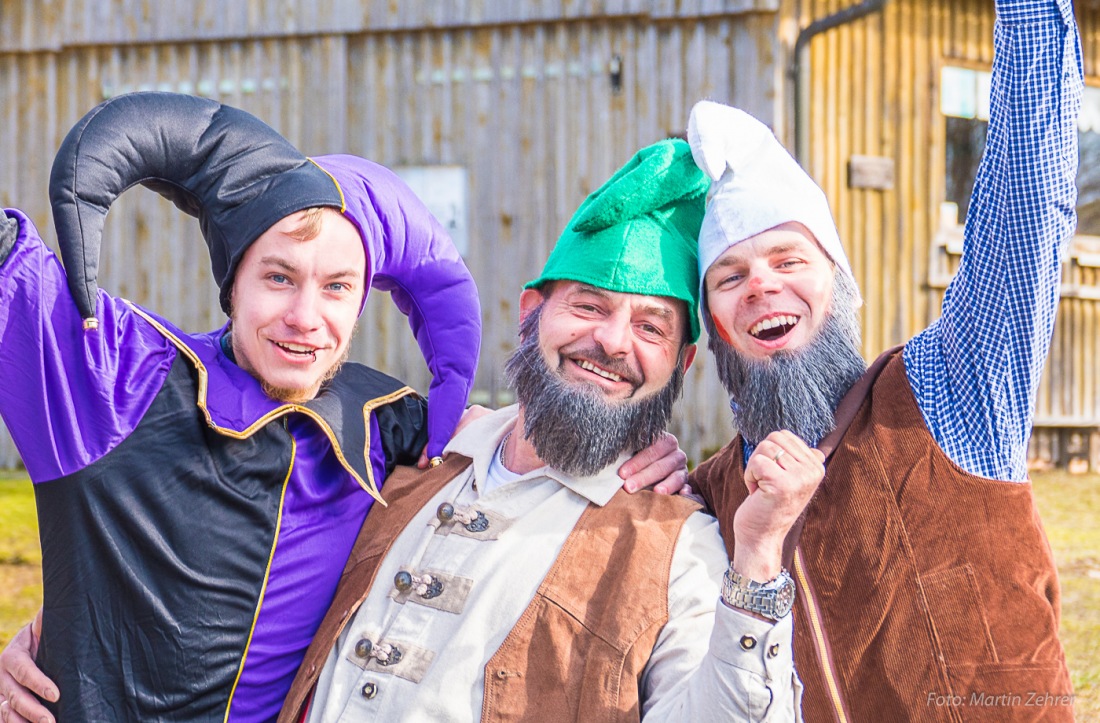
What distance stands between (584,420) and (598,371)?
13cm

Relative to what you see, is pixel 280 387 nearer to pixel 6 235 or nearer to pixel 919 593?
pixel 6 235

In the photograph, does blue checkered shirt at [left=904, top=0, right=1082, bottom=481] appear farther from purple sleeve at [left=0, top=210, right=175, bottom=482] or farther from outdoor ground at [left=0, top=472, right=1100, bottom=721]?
outdoor ground at [left=0, top=472, right=1100, bottom=721]

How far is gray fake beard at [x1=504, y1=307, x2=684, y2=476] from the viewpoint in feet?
7.64

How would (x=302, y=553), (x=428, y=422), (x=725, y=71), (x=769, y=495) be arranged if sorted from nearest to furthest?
(x=769, y=495), (x=302, y=553), (x=428, y=422), (x=725, y=71)

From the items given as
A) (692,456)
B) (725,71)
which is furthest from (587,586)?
(725,71)

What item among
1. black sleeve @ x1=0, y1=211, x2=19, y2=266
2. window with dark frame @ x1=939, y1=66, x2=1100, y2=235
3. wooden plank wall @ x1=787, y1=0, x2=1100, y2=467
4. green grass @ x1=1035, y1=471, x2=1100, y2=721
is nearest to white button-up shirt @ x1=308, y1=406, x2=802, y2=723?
black sleeve @ x1=0, y1=211, x2=19, y2=266

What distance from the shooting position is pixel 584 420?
234 centimetres

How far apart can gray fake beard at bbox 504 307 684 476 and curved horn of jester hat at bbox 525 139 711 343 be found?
0.63 ft

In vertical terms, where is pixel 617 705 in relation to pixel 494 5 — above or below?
below

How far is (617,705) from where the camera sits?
6.51ft

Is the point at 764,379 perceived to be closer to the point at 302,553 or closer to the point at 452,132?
the point at 302,553

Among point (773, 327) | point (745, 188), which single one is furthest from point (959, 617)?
point (745, 188)

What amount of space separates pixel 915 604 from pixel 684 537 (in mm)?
485

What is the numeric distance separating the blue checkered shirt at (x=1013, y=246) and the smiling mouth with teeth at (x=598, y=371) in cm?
68
